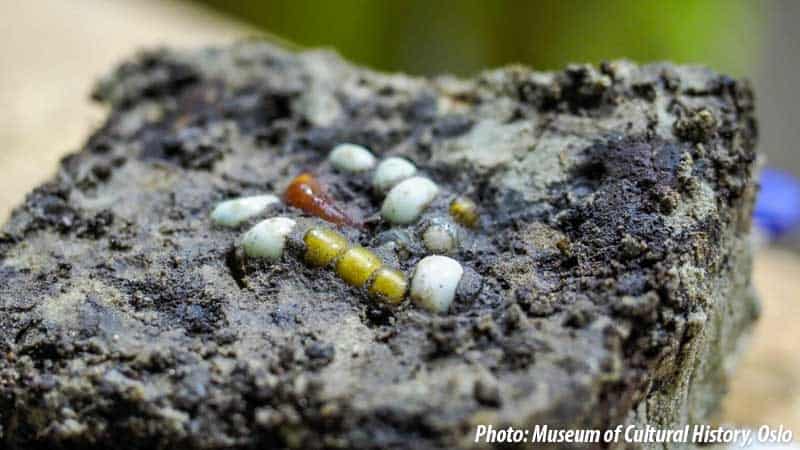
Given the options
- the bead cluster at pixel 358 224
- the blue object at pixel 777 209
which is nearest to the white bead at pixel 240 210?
the bead cluster at pixel 358 224

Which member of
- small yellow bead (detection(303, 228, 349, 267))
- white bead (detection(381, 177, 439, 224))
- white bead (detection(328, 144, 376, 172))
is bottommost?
small yellow bead (detection(303, 228, 349, 267))

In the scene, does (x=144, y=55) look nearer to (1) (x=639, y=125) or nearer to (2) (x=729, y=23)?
(1) (x=639, y=125)

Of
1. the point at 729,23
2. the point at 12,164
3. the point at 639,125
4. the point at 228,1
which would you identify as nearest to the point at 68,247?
the point at 639,125

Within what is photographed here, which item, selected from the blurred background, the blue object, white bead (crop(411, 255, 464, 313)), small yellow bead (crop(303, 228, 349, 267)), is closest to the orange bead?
small yellow bead (crop(303, 228, 349, 267))

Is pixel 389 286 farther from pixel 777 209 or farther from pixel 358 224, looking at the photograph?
pixel 777 209

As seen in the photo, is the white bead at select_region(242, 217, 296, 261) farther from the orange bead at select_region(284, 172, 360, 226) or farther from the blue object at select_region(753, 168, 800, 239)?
the blue object at select_region(753, 168, 800, 239)

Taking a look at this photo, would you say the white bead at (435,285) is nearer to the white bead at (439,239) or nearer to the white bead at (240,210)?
the white bead at (439,239)

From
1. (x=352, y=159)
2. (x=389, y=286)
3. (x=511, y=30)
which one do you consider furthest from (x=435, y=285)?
(x=511, y=30)
